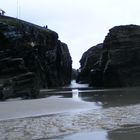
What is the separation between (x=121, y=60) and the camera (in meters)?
79.1

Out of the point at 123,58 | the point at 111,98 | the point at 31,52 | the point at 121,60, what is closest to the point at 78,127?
the point at 111,98

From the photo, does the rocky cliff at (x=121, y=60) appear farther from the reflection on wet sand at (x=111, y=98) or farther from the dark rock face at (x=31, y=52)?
the reflection on wet sand at (x=111, y=98)

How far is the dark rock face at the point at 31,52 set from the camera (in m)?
45.8

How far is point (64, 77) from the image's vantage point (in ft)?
354

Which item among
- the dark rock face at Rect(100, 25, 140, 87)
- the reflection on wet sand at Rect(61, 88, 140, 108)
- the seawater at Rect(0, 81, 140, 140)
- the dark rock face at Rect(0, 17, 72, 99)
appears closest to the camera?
the seawater at Rect(0, 81, 140, 140)

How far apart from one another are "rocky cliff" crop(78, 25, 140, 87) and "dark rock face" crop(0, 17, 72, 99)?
33.7 ft

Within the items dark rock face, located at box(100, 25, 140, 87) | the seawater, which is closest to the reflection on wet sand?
the seawater

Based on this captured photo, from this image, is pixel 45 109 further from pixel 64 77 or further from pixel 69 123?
pixel 64 77

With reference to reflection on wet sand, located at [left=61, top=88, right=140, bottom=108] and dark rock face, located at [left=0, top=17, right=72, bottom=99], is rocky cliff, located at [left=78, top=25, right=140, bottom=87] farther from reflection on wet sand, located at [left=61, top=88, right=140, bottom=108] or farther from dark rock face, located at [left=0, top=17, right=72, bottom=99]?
reflection on wet sand, located at [left=61, top=88, right=140, bottom=108]

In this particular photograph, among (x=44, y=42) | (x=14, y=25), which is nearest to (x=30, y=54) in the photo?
(x=14, y=25)

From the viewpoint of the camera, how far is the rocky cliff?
77.1 metres

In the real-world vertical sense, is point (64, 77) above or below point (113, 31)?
below

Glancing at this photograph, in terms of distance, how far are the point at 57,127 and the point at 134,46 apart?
62985mm

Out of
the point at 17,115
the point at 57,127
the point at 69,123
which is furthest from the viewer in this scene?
the point at 17,115
